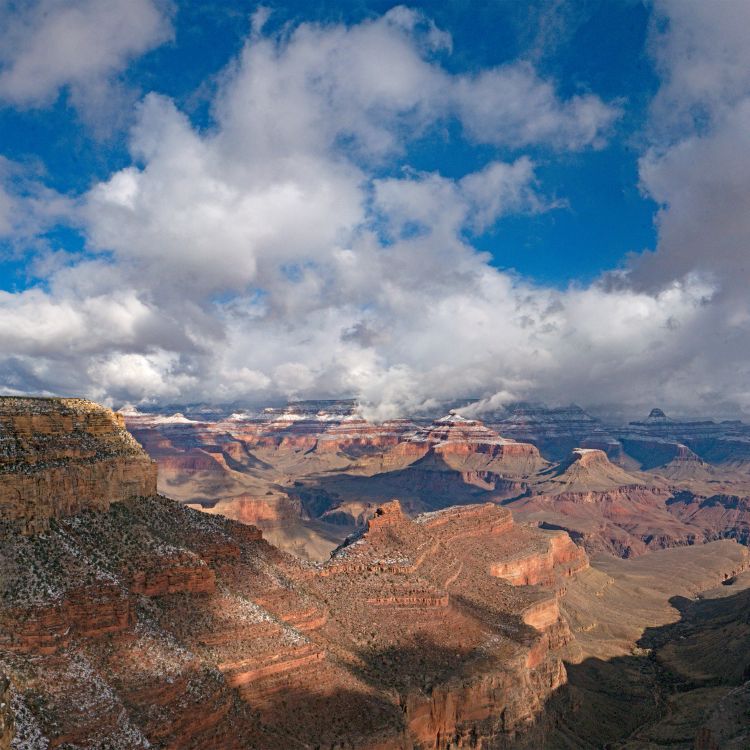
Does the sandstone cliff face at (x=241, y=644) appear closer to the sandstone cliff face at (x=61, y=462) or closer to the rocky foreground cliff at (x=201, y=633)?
the rocky foreground cliff at (x=201, y=633)

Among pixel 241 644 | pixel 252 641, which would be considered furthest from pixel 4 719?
pixel 252 641

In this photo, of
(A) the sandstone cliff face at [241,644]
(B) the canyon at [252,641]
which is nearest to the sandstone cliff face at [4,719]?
(B) the canyon at [252,641]

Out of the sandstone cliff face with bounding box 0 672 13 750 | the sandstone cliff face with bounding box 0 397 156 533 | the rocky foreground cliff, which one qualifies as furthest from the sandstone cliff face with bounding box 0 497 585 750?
the sandstone cliff face with bounding box 0 672 13 750

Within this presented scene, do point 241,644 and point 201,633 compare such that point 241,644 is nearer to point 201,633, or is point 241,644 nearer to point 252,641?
point 252,641

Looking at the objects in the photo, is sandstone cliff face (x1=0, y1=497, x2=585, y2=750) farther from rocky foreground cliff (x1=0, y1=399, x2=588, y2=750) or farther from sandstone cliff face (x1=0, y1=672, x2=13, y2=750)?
sandstone cliff face (x1=0, y1=672, x2=13, y2=750)

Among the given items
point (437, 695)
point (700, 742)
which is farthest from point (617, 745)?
point (437, 695)

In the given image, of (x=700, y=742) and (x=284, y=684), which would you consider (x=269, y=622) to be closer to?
(x=284, y=684)
